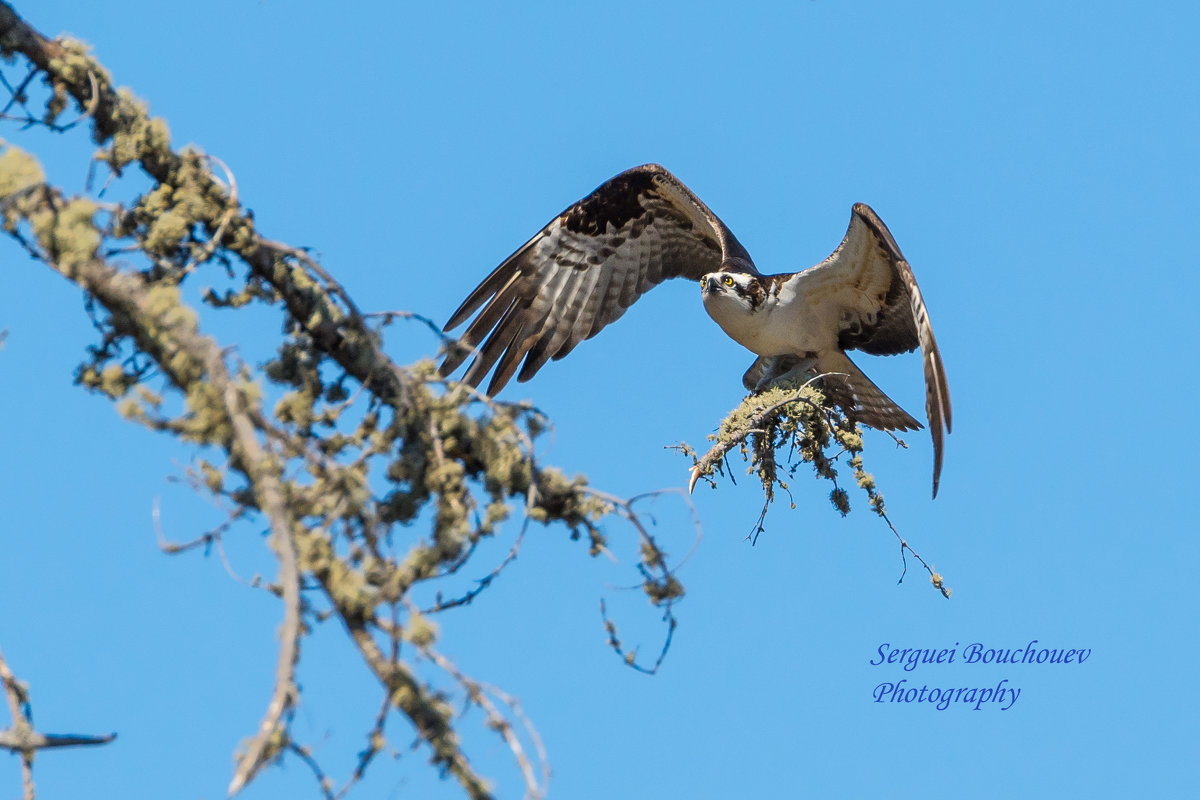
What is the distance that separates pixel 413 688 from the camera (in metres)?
2.93

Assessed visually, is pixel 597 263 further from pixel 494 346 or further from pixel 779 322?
pixel 779 322

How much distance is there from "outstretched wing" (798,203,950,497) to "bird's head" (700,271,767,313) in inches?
12.9

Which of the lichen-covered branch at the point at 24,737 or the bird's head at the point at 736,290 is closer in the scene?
the lichen-covered branch at the point at 24,737

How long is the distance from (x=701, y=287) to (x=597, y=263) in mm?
1008

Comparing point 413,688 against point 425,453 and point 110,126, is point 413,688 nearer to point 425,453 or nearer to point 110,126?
point 425,453

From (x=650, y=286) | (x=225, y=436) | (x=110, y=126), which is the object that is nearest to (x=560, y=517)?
(x=225, y=436)

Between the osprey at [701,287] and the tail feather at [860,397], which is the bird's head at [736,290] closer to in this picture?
the osprey at [701,287]

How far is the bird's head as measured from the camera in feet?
28.8

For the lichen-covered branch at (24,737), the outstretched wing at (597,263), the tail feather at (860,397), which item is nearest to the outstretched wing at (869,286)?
the tail feather at (860,397)

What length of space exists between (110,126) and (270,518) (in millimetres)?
1700

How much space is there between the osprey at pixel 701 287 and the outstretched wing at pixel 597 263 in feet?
0.03

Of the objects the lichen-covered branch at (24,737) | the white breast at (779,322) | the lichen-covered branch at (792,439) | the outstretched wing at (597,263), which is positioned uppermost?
the outstretched wing at (597,263)

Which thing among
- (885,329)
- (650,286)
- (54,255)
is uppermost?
(650,286)

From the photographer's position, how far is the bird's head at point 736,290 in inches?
345
